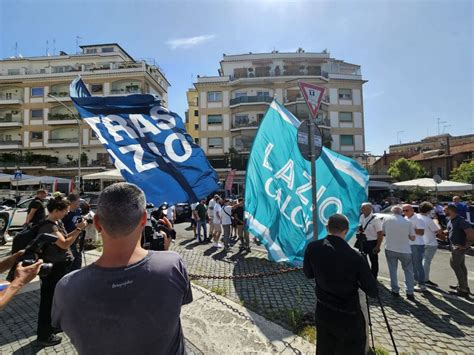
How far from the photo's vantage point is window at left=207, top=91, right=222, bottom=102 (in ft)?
129

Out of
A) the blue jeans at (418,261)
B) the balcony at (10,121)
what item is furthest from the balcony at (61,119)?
the blue jeans at (418,261)

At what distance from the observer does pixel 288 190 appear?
246 inches

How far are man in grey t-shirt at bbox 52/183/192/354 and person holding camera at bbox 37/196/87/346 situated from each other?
2.51 m

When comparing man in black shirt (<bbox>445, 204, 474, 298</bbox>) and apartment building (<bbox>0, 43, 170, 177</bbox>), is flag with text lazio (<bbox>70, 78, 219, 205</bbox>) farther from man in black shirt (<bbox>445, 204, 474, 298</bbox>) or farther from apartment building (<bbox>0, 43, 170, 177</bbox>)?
apartment building (<bbox>0, 43, 170, 177</bbox>)

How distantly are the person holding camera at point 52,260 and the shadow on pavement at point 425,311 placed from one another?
17.1 feet

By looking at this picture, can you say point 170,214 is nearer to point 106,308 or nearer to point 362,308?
point 362,308

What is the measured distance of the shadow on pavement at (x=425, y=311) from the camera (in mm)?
4473

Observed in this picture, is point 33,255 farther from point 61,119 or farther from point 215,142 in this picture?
point 61,119

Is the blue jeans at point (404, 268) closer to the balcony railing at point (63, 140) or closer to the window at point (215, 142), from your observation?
the window at point (215, 142)

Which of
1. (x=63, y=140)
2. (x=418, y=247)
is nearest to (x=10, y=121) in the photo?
(x=63, y=140)

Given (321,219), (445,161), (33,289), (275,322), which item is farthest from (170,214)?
(445,161)

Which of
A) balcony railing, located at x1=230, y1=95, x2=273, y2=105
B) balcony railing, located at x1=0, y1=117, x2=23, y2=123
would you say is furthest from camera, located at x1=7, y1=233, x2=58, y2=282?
balcony railing, located at x1=0, y1=117, x2=23, y2=123

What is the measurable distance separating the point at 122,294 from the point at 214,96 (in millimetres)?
39761

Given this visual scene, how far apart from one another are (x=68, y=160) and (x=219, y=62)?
24243 millimetres
